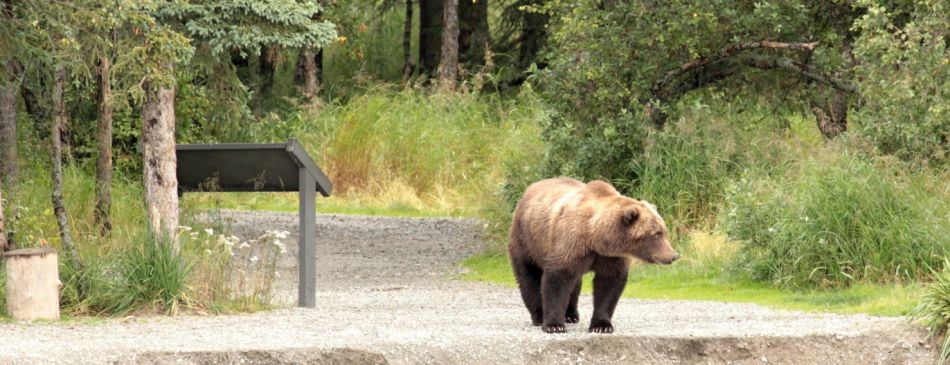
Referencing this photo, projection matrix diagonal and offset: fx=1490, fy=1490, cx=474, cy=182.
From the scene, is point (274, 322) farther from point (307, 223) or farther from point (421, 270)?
point (421, 270)

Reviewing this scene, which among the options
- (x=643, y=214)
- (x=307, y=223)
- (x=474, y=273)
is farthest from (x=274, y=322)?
(x=474, y=273)

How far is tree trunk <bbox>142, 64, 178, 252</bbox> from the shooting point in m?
13.3

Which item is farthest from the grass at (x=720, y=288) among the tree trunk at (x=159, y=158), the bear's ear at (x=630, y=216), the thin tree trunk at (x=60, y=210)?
the thin tree trunk at (x=60, y=210)

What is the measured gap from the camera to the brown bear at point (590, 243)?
10.2m

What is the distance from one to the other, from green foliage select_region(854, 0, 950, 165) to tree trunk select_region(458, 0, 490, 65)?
56.2ft

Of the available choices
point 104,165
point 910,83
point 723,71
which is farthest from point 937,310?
point 104,165

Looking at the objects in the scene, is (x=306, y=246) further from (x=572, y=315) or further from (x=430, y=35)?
(x=430, y=35)

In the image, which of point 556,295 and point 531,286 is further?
point 531,286

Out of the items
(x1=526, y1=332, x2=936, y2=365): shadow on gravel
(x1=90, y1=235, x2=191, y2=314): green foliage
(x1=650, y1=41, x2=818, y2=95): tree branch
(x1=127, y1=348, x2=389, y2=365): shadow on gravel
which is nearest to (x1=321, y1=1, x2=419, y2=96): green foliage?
(x1=650, y1=41, x2=818, y2=95): tree branch

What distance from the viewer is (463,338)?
10.0 meters

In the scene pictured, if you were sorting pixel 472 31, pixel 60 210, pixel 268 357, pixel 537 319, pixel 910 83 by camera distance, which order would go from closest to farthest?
1. pixel 268 357
2. pixel 537 319
3. pixel 60 210
4. pixel 910 83
5. pixel 472 31

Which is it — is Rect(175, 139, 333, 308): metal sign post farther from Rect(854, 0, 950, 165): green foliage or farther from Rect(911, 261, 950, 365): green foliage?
Rect(854, 0, 950, 165): green foliage

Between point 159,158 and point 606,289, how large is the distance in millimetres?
4751

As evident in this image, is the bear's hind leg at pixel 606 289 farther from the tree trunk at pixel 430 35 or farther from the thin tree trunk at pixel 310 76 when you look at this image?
the tree trunk at pixel 430 35
